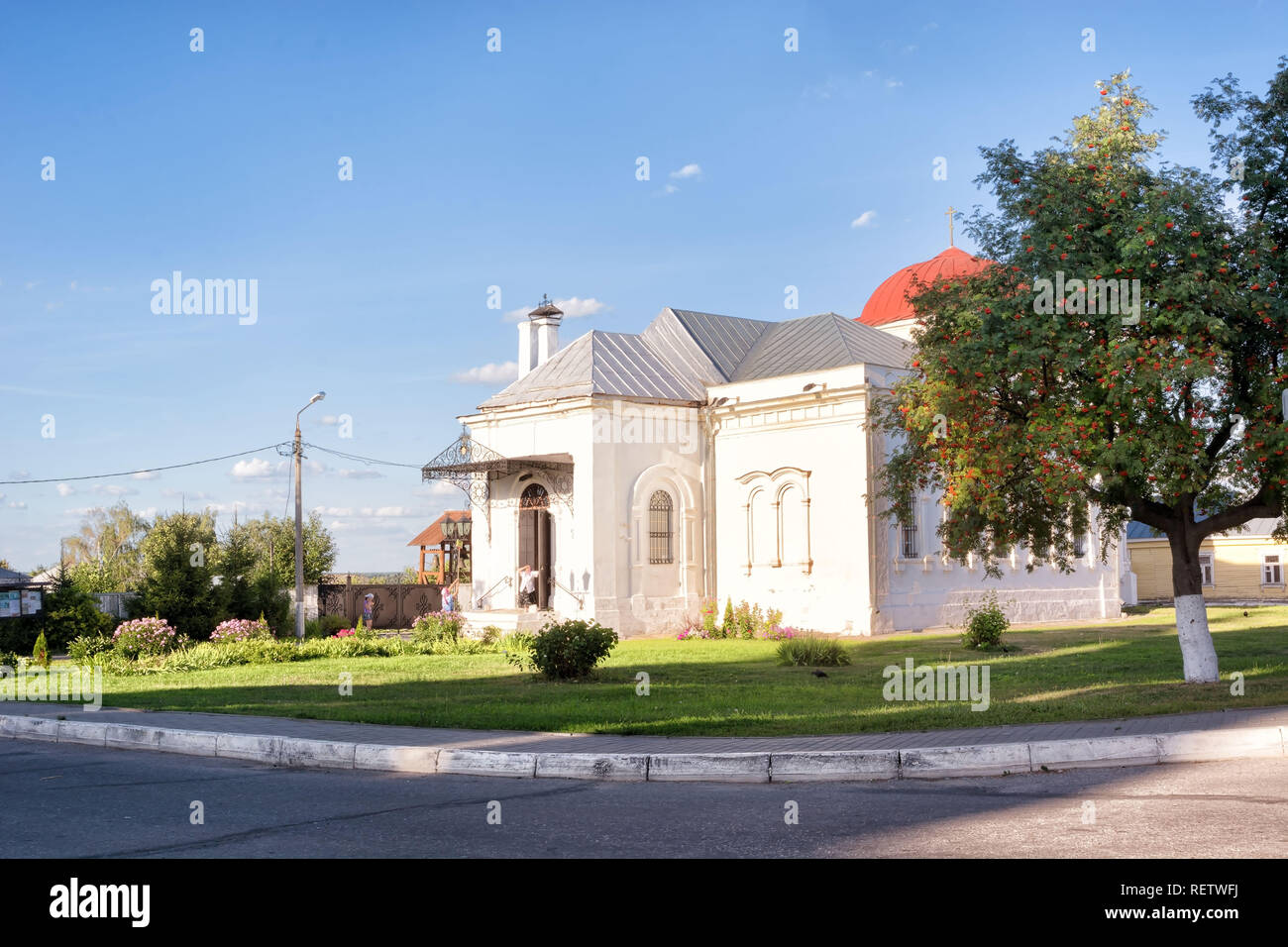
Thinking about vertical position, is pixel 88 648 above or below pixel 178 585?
below

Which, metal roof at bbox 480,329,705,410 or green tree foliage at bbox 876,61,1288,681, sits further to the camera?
metal roof at bbox 480,329,705,410

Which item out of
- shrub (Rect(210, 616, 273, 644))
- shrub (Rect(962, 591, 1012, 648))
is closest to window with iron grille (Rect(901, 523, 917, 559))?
shrub (Rect(962, 591, 1012, 648))

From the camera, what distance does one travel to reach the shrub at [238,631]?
2377 cm

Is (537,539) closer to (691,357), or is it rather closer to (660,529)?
(660,529)

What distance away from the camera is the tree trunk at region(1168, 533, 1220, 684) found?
46.2 ft

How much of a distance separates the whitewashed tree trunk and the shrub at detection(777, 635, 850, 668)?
21.5 ft

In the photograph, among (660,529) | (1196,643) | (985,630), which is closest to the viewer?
(1196,643)

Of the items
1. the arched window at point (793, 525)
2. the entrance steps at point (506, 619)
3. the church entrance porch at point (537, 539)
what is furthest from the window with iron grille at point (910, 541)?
the church entrance porch at point (537, 539)

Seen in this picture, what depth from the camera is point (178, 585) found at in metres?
24.9

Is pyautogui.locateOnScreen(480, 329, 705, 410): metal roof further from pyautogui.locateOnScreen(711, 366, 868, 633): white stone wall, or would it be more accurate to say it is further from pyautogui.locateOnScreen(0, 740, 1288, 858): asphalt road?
pyautogui.locateOnScreen(0, 740, 1288, 858): asphalt road

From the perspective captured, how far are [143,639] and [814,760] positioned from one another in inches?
686

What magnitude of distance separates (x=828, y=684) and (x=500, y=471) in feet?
52.7

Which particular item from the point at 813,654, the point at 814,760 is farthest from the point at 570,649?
the point at 814,760
